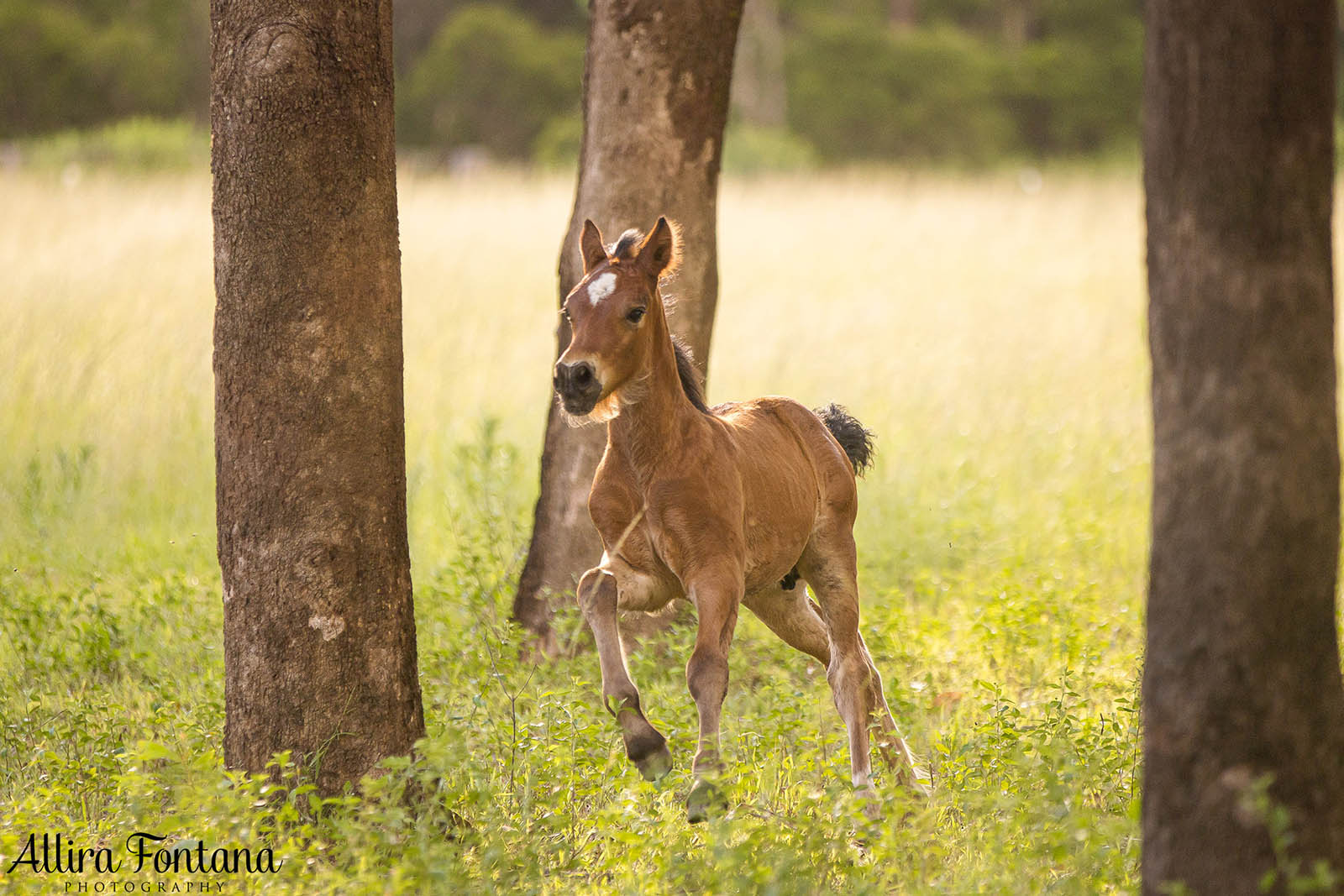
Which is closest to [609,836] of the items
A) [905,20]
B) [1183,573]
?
[1183,573]

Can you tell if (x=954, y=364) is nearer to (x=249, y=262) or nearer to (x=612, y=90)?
(x=612, y=90)

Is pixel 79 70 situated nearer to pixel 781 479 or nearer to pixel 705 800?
pixel 781 479

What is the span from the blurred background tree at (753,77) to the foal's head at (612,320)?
78.0 feet

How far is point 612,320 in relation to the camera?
14.0 feet

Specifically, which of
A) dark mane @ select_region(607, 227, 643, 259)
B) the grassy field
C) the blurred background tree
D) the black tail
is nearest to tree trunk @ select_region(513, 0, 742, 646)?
the grassy field

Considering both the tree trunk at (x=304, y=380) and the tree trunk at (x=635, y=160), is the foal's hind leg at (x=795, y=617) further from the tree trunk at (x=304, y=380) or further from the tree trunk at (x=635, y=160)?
the tree trunk at (x=304, y=380)

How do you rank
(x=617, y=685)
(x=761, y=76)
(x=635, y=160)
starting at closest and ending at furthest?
(x=617, y=685) < (x=635, y=160) < (x=761, y=76)

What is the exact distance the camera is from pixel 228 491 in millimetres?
4312

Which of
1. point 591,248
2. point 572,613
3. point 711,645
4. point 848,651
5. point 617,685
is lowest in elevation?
point 572,613

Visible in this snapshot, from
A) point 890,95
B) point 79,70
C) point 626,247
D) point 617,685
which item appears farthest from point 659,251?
point 890,95

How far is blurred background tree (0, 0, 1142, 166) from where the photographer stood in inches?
1199

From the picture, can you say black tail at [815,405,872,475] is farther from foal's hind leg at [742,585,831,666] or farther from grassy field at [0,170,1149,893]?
grassy field at [0,170,1149,893]

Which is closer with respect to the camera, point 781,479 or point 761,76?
point 781,479

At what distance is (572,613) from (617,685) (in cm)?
170
